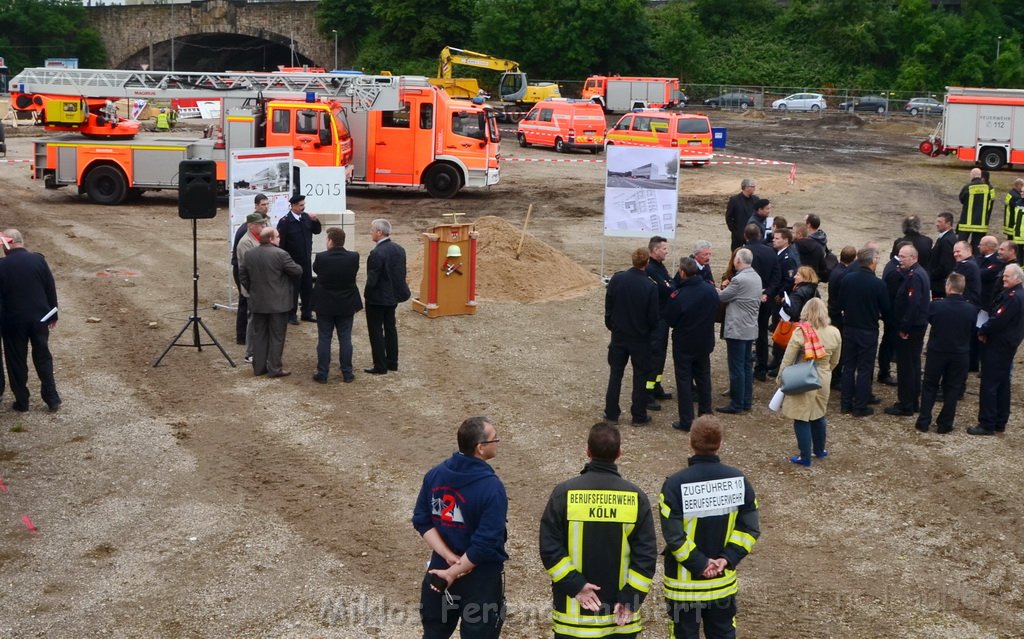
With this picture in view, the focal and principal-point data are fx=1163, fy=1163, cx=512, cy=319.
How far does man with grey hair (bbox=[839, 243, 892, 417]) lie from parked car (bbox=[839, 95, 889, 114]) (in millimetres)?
51771

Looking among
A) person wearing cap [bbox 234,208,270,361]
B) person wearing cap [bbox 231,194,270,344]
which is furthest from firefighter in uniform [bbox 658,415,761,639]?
person wearing cap [bbox 231,194,270,344]

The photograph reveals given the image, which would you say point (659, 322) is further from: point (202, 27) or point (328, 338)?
point (202, 27)

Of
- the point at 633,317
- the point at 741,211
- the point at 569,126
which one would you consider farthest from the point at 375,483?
the point at 569,126

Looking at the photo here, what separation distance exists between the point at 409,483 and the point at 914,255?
5.71 metres

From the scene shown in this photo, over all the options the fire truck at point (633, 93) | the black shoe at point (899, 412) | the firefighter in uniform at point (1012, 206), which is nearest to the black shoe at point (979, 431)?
the black shoe at point (899, 412)

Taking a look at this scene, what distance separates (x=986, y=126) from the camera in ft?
121

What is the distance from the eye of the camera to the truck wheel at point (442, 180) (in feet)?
91.8

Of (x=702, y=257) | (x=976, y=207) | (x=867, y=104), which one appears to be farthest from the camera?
(x=867, y=104)

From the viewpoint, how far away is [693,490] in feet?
19.4

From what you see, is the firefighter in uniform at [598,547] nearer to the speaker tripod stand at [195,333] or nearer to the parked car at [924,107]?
the speaker tripod stand at [195,333]

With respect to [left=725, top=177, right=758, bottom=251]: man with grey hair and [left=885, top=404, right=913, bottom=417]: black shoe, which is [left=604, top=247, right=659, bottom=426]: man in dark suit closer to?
[left=885, top=404, right=913, bottom=417]: black shoe

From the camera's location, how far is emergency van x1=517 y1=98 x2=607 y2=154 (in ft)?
128

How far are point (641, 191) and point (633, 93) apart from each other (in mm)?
40528

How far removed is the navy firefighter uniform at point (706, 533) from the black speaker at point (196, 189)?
8.89m
